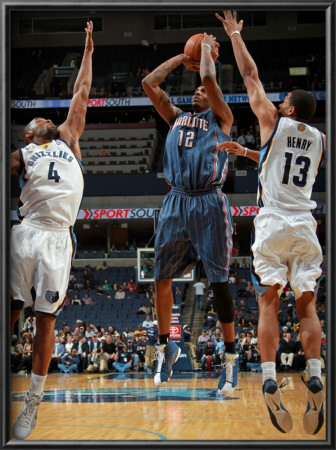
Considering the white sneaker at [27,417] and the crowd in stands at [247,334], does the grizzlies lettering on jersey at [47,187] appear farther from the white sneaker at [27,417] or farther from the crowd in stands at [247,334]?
the crowd in stands at [247,334]

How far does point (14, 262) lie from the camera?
21.9ft

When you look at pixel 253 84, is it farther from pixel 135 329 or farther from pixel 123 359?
pixel 135 329

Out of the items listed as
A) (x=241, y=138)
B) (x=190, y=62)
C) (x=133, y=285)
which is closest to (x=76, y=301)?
(x=133, y=285)

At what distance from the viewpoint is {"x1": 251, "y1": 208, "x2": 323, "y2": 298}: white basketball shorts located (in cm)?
623

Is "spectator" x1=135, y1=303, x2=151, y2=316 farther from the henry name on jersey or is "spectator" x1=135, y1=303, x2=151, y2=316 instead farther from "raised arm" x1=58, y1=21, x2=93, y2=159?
the henry name on jersey

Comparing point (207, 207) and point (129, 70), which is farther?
point (129, 70)

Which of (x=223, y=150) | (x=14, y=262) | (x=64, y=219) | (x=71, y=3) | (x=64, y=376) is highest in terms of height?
(x=71, y=3)

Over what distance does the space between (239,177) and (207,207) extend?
15.1 m

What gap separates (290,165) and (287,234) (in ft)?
2.28

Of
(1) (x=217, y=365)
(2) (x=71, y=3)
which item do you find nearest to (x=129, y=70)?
(1) (x=217, y=365)

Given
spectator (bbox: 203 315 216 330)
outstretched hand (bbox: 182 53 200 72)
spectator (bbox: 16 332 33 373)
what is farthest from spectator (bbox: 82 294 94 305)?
outstretched hand (bbox: 182 53 200 72)

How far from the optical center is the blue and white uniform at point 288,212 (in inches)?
246

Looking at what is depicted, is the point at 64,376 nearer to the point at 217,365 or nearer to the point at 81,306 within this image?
the point at 81,306

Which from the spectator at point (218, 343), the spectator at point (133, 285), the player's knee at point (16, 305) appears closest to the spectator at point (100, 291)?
the spectator at point (133, 285)
